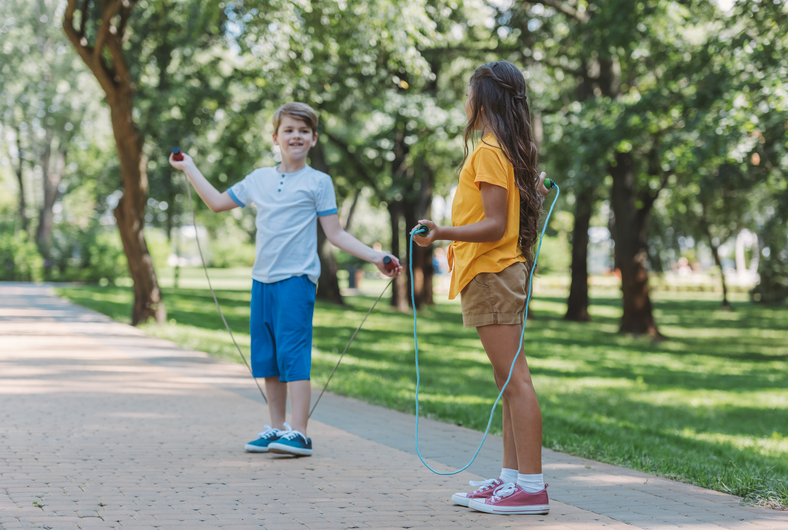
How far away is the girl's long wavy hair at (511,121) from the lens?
349 cm

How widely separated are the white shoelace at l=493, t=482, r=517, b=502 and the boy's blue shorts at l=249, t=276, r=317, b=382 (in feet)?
4.88

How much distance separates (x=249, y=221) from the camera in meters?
66.8

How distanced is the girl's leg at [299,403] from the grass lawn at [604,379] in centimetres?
186

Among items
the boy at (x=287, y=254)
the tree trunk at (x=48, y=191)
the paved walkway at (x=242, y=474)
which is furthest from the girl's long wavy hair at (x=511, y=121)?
the tree trunk at (x=48, y=191)

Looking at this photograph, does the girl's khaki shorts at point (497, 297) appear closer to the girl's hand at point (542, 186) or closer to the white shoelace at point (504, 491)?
the girl's hand at point (542, 186)

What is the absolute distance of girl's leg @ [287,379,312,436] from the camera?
4.58 m

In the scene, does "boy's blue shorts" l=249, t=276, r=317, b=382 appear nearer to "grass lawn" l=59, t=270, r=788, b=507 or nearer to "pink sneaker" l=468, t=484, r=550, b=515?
"pink sneaker" l=468, t=484, r=550, b=515

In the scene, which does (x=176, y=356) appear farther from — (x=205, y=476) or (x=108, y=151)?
(x=108, y=151)

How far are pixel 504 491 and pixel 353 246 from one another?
1678 mm

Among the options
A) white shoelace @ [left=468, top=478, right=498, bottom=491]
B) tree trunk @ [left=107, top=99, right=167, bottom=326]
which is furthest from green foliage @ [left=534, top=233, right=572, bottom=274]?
Result: white shoelace @ [left=468, top=478, right=498, bottom=491]

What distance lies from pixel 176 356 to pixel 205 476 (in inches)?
226

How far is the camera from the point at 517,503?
345 centimetres

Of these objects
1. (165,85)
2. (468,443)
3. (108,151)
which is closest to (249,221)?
(108,151)

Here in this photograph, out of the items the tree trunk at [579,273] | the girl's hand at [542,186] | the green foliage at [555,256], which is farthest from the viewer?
the green foliage at [555,256]
